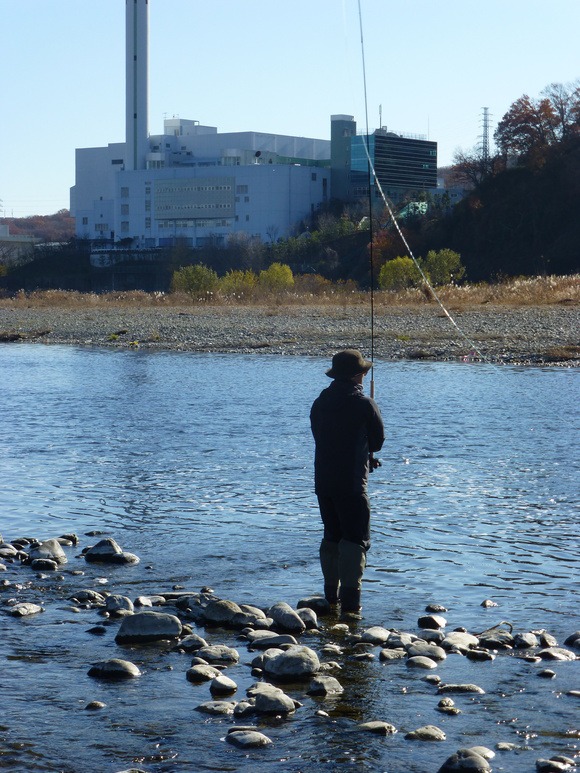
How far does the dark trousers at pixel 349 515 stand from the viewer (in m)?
7.25

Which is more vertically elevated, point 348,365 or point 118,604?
point 348,365

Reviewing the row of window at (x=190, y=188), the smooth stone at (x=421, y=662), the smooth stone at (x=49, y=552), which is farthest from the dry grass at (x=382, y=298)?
the row of window at (x=190, y=188)

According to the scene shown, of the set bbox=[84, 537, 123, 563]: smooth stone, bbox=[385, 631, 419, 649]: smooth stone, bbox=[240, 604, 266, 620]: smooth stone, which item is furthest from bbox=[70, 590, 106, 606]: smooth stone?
bbox=[385, 631, 419, 649]: smooth stone

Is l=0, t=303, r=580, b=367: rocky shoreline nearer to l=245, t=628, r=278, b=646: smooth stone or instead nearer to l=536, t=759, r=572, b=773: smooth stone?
l=245, t=628, r=278, b=646: smooth stone

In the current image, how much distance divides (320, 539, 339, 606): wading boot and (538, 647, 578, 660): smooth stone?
5.02 ft

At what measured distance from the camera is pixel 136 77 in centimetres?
12394

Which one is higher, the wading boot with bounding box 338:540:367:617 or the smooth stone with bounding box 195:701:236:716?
the wading boot with bounding box 338:540:367:617

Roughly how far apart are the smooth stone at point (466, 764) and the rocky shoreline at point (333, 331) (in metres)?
22.8

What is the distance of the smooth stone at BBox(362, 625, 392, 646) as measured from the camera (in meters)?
6.80

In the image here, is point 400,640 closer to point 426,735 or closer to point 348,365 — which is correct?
point 426,735

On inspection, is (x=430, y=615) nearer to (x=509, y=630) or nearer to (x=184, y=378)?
(x=509, y=630)

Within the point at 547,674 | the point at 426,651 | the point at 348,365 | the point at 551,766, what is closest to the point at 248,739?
the point at 551,766

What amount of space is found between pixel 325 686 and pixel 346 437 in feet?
5.78

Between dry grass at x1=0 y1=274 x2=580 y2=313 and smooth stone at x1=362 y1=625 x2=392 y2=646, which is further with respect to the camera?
dry grass at x1=0 y1=274 x2=580 y2=313
